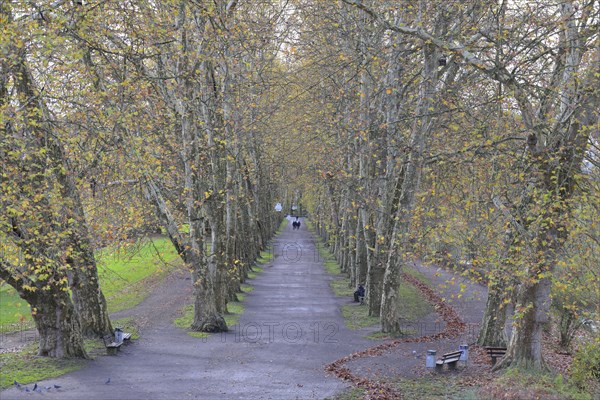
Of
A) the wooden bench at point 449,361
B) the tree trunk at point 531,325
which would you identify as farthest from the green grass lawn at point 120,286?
the tree trunk at point 531,325

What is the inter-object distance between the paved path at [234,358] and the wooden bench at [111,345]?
0.35 metres

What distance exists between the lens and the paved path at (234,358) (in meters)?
13.4

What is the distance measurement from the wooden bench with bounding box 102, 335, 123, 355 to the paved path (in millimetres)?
Result: 349

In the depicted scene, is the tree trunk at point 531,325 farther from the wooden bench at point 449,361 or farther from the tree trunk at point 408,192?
the tree trunk at point 408,192

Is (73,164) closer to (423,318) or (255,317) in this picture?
(255,317)

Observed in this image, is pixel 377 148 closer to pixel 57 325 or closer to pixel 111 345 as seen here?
pixel 111 345

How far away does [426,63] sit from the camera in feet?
60.2

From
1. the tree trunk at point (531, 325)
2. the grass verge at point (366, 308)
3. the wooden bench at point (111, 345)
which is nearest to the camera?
the tree trunk at point (531, 325)

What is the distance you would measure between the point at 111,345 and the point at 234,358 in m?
3.34

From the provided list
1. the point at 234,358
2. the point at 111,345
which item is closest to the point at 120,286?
the point at 111,345

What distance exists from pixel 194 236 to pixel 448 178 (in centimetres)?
971

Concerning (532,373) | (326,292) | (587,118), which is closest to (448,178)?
(587,118)

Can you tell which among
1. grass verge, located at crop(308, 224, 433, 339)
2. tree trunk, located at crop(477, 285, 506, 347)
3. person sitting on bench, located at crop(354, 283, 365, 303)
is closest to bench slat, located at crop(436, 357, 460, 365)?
tree trunk, located at crop(477, 285, 506, 347)

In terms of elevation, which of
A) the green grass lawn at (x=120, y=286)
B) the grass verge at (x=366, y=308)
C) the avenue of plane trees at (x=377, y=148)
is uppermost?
the avenue of plane trees at (x=377, y=148)
